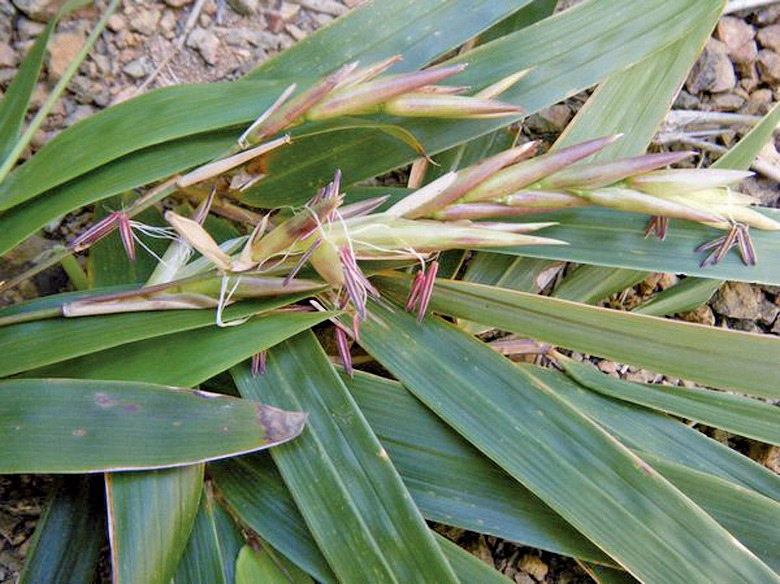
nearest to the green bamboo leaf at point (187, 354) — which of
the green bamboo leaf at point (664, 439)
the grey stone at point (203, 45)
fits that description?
the green bamboo leaf at point (664, 439)

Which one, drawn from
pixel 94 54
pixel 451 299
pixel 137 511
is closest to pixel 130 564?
pixel 137 511

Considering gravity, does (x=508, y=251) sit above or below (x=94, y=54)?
below

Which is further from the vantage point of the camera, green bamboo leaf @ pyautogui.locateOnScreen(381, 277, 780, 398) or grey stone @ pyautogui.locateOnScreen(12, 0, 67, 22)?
grey stone @ pyautogui.locateOnScreen(12, 0, 67, 22)

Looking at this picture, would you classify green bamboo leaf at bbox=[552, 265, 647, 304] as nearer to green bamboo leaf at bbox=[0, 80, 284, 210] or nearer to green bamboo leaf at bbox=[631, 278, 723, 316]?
green bamboo leaf at bbox=[631, 278, 723, 316]

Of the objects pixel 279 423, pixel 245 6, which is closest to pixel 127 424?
pixel 279 423

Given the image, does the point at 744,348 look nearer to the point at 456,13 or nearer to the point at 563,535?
the point at 563,535

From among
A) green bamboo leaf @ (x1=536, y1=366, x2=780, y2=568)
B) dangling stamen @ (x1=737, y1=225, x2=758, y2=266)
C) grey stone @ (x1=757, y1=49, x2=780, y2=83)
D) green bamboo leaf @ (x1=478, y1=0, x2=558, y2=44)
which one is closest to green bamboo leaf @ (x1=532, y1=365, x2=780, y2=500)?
green bamboo leaf @ (x1=536, y1=366, x2=780, y2=568)

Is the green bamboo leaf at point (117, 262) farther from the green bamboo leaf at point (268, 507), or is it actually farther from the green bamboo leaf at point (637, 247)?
the green bamboo leaf at point (637, 247)
